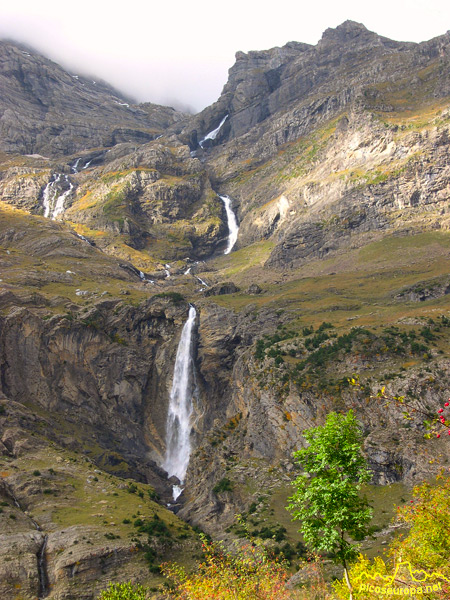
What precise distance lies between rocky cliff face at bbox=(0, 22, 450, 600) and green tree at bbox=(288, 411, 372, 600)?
270cm

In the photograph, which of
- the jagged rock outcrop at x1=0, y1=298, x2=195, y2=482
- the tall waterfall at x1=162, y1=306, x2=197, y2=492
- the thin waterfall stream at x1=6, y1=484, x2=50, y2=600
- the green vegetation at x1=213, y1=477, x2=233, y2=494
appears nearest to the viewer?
the thin waterfall stream at x1=6, y1=484, x2=50, y2=600

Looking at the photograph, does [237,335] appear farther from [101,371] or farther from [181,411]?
[101,371]

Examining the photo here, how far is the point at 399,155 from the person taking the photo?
140625mm

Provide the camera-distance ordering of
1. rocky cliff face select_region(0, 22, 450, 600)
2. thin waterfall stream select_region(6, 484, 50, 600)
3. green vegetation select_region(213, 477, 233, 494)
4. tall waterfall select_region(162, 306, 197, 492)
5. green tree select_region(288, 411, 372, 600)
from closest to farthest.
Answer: green tree select_region(288, 411, 372, 600)
thin waterfall stream select_region(6, 484, 50, 600)
rocky cliff face select_region(0, 22, 450, 600)
green vegetation select_region(213, 477, 233, 494)
tall waterfall select_region(162, 306, 197, 492)

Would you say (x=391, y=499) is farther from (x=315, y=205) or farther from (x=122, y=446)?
(x=315, y=205)

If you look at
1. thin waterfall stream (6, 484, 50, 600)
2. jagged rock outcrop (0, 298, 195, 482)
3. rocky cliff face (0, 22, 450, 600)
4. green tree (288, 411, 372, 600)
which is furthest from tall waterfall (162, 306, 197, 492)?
green tree (288, 411, 372, 600)

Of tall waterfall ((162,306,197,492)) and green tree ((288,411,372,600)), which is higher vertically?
green tree ((288,411,372,600))

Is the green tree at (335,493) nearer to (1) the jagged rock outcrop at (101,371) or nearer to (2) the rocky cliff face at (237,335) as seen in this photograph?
(2) the rocky cliff face at (237,335)

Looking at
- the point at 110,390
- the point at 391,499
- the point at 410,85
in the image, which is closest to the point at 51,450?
the point at 110,390

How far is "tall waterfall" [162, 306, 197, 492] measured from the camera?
90.8 metres

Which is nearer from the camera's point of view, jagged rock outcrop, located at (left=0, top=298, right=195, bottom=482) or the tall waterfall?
jagged rock outcrop, located at (left=0, top=298, right=195, bottom=482)

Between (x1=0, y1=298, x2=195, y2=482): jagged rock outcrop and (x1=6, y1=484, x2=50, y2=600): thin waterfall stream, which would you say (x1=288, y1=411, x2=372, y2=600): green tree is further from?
(x1=0, y1=298, x2=195, y2=482): jagged rock outcrop

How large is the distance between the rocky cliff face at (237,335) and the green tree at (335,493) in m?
2.70

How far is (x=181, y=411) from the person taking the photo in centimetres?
9706
